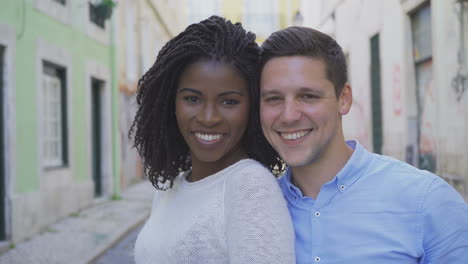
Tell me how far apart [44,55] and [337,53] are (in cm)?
761

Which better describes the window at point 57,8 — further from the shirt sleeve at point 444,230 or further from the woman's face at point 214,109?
the shirt sleeve at point 444,230

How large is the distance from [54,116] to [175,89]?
26.7 feet

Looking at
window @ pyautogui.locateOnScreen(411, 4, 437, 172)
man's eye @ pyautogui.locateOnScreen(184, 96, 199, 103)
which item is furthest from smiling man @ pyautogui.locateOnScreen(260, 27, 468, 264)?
window @ pyautogui.locateOnScreen(411, 4, 437, 172)

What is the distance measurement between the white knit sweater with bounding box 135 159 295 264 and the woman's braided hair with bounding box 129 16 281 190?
28 cm

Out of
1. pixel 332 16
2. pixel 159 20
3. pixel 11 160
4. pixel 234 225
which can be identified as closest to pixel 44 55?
pixel 11 160

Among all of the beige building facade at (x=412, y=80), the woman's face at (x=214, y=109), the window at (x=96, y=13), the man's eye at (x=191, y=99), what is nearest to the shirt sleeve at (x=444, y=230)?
the woman's face at (x=214, y=109)

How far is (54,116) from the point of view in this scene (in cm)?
974

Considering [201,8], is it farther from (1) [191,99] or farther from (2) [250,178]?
(2) [250,178]

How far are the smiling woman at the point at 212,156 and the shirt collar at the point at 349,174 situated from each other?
0.18 meters

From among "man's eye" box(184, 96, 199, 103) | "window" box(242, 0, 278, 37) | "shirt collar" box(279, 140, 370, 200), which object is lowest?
"shirt collar" box(279, 140, 370, 200)

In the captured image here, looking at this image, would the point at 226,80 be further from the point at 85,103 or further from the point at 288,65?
the point at 85,103

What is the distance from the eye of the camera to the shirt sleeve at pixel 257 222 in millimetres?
1639

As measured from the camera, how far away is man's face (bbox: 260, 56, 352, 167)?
1.93m

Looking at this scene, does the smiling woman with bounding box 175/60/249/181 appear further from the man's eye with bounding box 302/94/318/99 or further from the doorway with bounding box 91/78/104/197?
the doorway with bounding box 91/78/104/197
